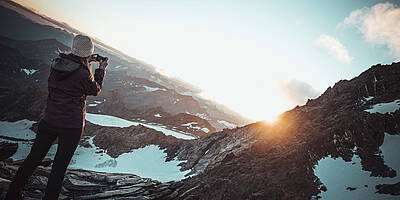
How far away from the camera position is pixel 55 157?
9.64ft

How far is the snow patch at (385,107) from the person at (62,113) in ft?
42.2

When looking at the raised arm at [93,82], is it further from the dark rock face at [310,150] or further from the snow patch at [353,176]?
the snow patch at [353,176]

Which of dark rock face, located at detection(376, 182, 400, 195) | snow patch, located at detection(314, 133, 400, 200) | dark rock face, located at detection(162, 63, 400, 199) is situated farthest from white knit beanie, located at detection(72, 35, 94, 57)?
dark rock face, located at detection(376, 182, 400, 195)

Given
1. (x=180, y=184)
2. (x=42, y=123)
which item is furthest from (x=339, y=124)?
(x=42, y=123)

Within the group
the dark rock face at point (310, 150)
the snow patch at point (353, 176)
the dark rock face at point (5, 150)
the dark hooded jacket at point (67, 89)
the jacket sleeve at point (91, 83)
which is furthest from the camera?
the dark rock face at point (310, 150)

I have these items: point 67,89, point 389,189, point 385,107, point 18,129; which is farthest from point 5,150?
point 18,129

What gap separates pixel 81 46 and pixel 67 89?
748 mm

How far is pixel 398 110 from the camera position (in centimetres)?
901

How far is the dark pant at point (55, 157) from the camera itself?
9.74ft

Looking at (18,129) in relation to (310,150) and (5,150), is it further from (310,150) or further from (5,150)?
(310,150)

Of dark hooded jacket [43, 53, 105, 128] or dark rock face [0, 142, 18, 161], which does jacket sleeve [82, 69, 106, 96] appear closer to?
dark hooded jacket [43, 53, 105, 128]

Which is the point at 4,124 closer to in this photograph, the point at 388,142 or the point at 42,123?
the point at 42,123

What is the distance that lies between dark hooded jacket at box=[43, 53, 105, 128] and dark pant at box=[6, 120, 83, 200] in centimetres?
13

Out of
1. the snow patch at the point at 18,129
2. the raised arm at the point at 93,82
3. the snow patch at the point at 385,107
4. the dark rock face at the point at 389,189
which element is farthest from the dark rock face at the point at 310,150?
the snow patch at the point at 18,129
